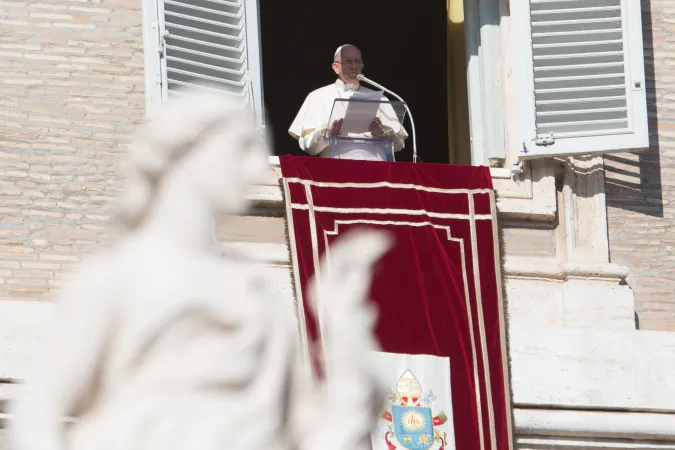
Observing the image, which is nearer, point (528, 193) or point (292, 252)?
point (292, 252)

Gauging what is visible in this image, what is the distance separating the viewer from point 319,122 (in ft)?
31.8

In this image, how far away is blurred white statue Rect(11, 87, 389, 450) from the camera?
3.47 m

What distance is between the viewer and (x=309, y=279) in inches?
348

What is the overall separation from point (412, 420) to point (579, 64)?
176cm

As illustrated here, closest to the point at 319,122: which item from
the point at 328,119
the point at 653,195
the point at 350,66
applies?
the point at 328,119

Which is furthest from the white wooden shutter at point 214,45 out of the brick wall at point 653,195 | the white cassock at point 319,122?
the brick wall at point 653,195

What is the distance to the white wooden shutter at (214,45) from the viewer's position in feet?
30.4

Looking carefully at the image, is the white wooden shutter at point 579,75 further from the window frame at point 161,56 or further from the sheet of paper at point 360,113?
the window frame at point 161,56

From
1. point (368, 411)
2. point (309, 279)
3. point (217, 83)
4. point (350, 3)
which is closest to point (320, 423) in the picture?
point (368, 411)

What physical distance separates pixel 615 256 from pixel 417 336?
43.1 inches

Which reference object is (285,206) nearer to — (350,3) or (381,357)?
(381,357)

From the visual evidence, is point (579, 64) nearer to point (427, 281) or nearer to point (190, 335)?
point (427, 281)

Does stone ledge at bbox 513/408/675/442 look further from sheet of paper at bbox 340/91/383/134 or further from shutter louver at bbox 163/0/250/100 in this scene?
shutter louver at bbox 163/0/250/100

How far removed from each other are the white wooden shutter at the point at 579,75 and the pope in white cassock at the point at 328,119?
573 millimetres
